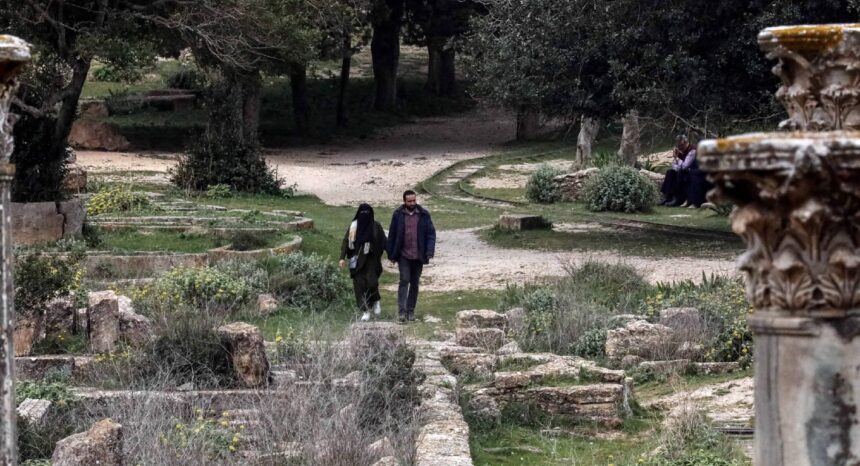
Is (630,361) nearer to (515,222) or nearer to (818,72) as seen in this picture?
(818,72)

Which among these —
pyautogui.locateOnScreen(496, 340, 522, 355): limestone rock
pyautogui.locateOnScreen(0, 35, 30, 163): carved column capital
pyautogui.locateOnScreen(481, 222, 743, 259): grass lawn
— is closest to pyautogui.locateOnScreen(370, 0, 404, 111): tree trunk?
pyautogui.locateOnScreen(481, 222, 743, 259): grass lawn

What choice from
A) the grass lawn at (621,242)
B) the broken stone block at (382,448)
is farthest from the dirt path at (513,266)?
the broken stone block at (382,448)

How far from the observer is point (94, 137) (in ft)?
126

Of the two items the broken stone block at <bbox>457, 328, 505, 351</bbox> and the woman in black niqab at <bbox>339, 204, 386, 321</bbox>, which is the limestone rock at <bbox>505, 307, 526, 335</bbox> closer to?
the broken stone block at <bbox>457, 328, 505, 351</bbox>

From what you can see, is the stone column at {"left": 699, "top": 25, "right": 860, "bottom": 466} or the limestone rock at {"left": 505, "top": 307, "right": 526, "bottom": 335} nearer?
the stone column at {"left": 699, "top": 25, "right": 860, "bottom": 466}

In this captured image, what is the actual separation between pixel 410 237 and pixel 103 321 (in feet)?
14.1

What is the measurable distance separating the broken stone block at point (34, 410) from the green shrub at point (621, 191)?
19.9 meters

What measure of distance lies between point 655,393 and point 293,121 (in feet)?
114

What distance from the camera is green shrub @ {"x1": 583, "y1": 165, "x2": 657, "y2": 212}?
96.2 feet

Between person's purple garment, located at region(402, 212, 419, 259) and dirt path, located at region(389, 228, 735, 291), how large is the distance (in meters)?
2.85

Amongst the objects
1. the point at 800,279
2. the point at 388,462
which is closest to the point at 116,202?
the point at 388,462

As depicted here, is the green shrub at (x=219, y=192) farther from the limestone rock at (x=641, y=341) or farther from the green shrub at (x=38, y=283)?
the limestone rock at (x=641, y=341)

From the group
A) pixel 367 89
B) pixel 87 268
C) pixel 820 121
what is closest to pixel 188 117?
pixel 367 89

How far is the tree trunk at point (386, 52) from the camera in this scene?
4475 cm
